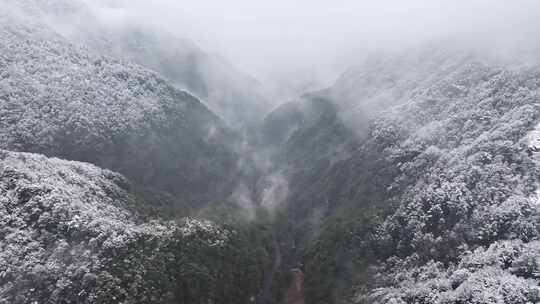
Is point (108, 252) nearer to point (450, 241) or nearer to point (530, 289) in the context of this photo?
point (450, 241)

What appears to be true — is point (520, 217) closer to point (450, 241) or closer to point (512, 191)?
point (512, 191)

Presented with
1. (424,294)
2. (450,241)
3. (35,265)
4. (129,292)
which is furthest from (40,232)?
(450,241)

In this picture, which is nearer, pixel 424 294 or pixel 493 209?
pixel 424 294

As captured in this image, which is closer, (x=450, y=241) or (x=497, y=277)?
(x=497, y=277)

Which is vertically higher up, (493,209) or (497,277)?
(493,209)

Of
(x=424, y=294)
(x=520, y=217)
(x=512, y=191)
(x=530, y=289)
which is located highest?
(x=512, y=191)

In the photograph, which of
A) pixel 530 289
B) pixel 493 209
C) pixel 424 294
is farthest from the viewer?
pixel 493 209

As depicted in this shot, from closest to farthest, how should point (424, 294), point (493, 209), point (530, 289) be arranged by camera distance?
point (530, 289) < point (424, 294) < point (493, 209)

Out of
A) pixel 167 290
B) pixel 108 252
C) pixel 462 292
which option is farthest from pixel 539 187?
pixel 108 252

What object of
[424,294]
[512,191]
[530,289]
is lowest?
[530,289]
